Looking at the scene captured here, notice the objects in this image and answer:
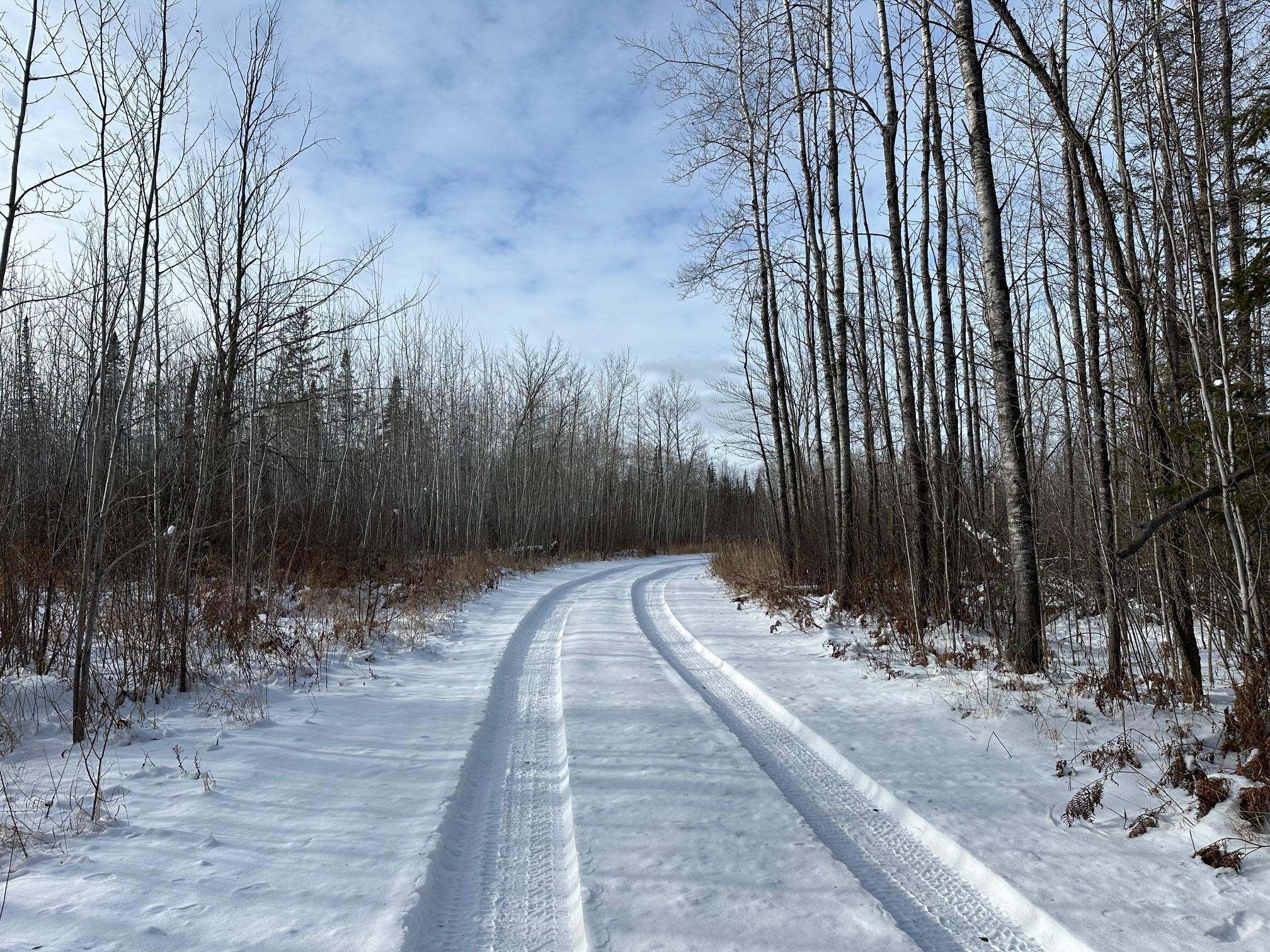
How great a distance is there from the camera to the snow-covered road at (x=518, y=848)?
9.36ft

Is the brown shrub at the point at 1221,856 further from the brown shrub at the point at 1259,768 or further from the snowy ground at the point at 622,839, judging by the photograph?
the brown shrub at the point at 1259,768

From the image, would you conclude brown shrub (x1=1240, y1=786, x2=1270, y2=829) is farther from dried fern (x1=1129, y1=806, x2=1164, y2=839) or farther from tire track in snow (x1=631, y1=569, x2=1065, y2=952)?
tire track in snow (x1=631, y1=569, x2=1065, y2=952)

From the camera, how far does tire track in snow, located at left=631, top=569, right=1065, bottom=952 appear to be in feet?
9.73

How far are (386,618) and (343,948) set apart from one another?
8261 mm

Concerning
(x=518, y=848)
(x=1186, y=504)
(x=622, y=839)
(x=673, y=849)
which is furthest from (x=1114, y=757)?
(x=518, y=848)

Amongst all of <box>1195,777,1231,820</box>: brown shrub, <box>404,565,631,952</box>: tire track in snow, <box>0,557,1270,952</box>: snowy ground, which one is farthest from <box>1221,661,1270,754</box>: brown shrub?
<box>404,565,631,952</box>: tire track in snow

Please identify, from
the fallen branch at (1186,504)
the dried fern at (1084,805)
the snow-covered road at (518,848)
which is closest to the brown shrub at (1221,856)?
the dried fern at (1084,805)

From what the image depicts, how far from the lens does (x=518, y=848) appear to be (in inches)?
144

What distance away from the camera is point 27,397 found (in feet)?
56.2

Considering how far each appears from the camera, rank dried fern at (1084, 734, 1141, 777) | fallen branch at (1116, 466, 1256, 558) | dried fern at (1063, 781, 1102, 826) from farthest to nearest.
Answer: dried fern at (1084, 734, 1141, 777), fallen branch at (1116, 466, 1256, 558), dried fern at (1063, 781, 1102, 826)

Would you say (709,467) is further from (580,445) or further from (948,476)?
(948,476)

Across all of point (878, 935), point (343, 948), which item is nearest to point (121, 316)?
point (343, 948)

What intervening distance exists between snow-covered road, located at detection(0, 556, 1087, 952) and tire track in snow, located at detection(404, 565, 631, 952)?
0.6 inches

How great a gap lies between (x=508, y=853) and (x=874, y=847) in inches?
79.3
